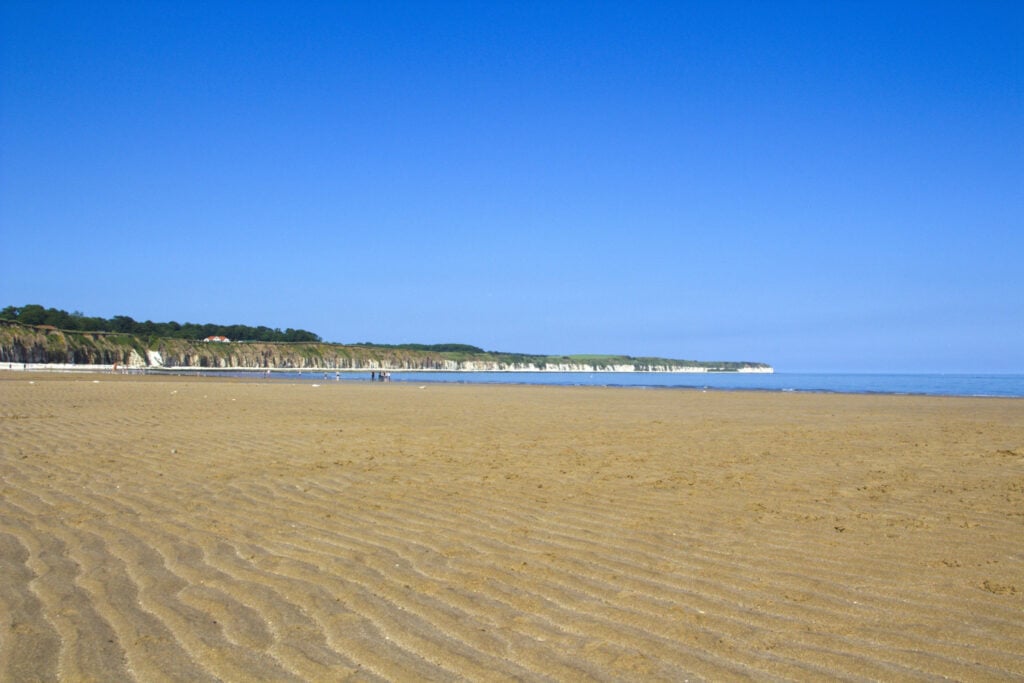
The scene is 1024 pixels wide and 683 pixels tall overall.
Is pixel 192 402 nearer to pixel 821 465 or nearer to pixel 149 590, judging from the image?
pixel 821 465

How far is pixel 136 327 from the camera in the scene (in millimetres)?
149000

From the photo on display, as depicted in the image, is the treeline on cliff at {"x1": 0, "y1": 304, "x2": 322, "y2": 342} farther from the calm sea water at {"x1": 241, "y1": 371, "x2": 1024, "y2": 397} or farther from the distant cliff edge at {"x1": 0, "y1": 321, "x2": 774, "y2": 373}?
the calm sea water at {"x1": 241, "y1": 371, "x2": 1024, "y2": 397}

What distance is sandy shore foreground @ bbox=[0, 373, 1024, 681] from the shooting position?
4.17m

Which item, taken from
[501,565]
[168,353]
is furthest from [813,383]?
[168,353]

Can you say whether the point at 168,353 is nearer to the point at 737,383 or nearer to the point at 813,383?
the point at 737,383

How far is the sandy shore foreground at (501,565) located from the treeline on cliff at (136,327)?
369ft

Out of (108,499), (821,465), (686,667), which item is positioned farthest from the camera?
(821,465)

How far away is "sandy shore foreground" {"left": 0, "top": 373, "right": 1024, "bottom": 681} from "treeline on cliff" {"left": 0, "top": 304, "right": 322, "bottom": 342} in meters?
112

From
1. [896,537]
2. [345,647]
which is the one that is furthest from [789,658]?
[896,537]

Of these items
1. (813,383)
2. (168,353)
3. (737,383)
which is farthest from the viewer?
(168,353)

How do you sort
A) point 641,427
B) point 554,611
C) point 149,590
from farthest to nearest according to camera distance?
point 641,427, point 149,590, point 554,611

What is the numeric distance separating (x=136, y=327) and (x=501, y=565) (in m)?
159

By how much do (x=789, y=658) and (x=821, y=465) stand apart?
8321 mm

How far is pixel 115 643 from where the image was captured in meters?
4.28
